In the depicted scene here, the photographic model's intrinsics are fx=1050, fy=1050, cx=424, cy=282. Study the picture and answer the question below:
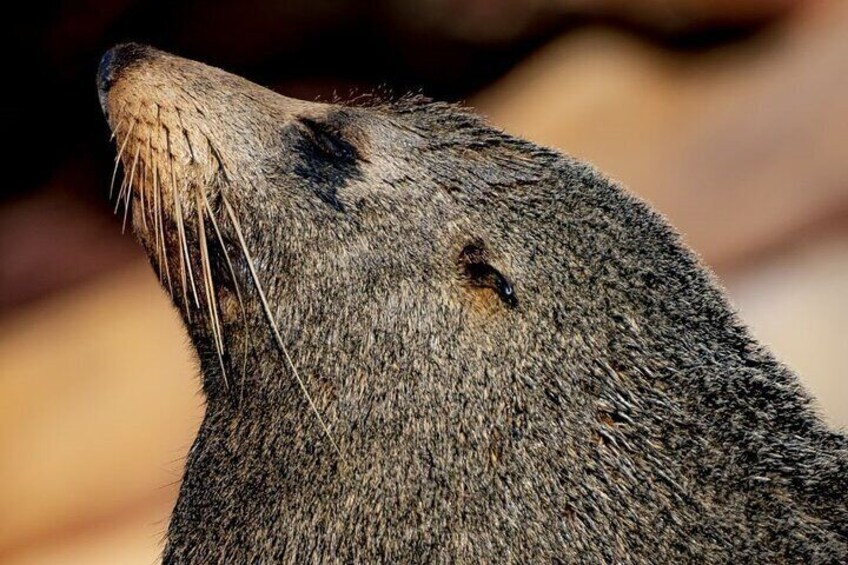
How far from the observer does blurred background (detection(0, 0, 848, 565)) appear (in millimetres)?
5449

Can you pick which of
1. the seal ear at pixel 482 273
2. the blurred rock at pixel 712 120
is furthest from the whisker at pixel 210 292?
the blurred rock at pixel 712 120

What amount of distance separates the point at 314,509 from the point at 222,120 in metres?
0.85

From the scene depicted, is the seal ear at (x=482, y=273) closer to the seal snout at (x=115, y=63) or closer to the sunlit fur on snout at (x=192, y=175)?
the sunlit fur on snout at (x=192, y=175)

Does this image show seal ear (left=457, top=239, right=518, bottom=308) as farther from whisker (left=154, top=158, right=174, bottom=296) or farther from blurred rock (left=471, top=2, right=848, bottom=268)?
blurred rock (left=471, top=2, right=848, bottom=268)

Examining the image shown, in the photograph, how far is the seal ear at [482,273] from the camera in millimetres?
2088

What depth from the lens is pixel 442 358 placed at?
2039 mm

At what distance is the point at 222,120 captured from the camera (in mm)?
2270

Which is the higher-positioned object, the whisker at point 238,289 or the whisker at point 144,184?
the whisker at point 144,184

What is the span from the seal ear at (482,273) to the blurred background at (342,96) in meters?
3.35

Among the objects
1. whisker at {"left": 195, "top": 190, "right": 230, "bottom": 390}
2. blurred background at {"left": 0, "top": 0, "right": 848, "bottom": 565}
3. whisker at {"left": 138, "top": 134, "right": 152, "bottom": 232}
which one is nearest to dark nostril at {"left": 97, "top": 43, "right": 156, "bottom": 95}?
whisker at {"left": 138, "top": 134, "right": 152, "bottom": 232}

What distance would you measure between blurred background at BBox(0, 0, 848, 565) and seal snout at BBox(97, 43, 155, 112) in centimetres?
301

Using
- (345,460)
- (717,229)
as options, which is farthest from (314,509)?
(717,229)

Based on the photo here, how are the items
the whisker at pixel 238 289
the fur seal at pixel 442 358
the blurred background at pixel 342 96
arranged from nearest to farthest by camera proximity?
the fur seal at pixel 442 358, the whisker at pixel 238 289, the blurred background at pixel 342 96

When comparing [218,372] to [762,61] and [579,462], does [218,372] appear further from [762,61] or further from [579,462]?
[762,61]
